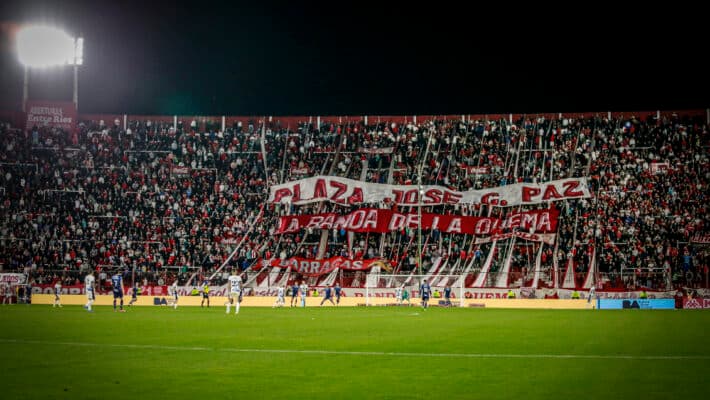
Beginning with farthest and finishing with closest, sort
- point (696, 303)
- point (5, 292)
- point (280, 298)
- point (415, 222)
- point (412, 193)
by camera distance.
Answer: point (412, 193) → point (415, 222) → point (5, 292) → point (280, 298) → point (696, 303)

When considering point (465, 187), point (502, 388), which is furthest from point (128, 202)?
point (502, 388)

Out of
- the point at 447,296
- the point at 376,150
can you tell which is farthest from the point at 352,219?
the point at 447,296

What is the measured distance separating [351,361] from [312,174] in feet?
145

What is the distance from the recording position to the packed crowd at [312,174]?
51375 millimetres

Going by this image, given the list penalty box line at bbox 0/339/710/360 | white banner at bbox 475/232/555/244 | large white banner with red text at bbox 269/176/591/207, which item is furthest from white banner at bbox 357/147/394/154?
penalty box line at bbox 0/339/710/360

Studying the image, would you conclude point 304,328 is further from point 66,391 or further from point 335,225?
point 335,225

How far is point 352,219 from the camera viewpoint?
5638 cm

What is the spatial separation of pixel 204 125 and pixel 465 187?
23.3 meters
